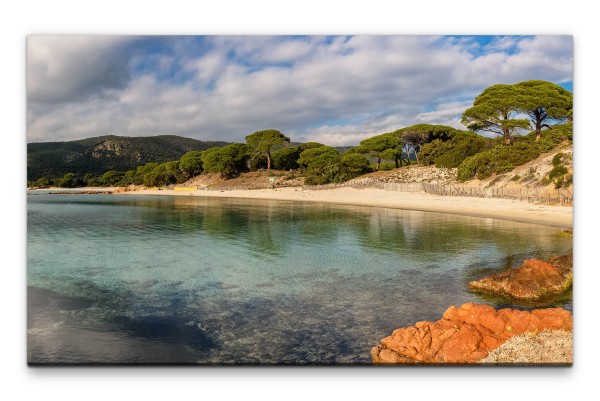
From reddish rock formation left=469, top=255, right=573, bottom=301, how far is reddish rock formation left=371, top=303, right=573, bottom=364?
1210mm

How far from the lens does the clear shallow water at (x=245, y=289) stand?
5852 mm

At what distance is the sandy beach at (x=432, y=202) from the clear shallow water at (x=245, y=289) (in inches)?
27.4

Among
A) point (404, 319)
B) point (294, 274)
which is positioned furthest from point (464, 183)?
point (404, 319)

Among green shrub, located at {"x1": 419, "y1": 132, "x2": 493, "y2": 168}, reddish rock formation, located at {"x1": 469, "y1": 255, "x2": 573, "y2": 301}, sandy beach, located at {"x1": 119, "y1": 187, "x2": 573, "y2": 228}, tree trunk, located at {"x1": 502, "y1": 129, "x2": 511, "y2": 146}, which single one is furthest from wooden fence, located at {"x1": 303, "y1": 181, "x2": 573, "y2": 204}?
green shrub, located at {"x1": 419, "y1": 132, "x2": 493, "y2": 168}

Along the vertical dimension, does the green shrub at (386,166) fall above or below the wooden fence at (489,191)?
above

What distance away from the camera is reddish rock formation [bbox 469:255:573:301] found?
7121 mm

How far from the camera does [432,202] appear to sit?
77.4 ft

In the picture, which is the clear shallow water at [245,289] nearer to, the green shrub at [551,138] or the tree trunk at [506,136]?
the green shrub at [551,138]

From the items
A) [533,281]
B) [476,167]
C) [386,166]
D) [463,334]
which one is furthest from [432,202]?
[386,166]

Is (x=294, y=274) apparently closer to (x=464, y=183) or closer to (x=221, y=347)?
(x=221, y=347)

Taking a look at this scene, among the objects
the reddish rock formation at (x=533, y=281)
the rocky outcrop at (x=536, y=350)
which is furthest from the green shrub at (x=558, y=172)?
the rocky outcrop at (x=536, y=350)

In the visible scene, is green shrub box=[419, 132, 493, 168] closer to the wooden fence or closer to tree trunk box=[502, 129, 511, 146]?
tree trunk box=[502, 129, 511, 146]

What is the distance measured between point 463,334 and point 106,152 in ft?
85.3
